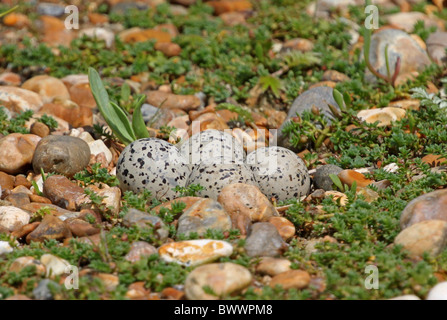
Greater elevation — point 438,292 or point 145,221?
point 145,221

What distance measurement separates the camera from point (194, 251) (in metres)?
4.17

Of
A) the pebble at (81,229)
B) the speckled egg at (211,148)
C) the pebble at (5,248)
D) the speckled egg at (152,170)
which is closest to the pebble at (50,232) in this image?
the pebble at (81,229)

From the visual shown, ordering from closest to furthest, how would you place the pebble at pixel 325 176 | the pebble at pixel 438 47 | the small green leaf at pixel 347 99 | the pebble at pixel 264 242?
the pebble at pixel 264 242
the pebble at pixel 325 176
the small green leaf at pixel 347 99
the pebble at pixel 438 47

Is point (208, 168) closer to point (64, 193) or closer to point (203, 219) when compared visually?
point (203, 219)

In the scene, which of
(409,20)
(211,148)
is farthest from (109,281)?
(409,20)

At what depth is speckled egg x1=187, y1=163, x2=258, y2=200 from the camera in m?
4.97

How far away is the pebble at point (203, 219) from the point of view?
448 centimetres

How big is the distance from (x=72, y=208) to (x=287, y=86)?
3.06 m

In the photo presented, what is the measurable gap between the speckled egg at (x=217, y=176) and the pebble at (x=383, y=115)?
66.8 inches

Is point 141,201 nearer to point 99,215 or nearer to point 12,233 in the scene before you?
point 99,215

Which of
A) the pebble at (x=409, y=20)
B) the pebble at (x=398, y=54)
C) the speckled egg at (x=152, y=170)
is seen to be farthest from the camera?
the pebble at (x=409, y=20)

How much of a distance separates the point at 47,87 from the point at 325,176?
345 centimetres

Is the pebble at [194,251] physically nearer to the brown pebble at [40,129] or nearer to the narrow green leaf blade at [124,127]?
the narrow green leaf blade at [124,127]
